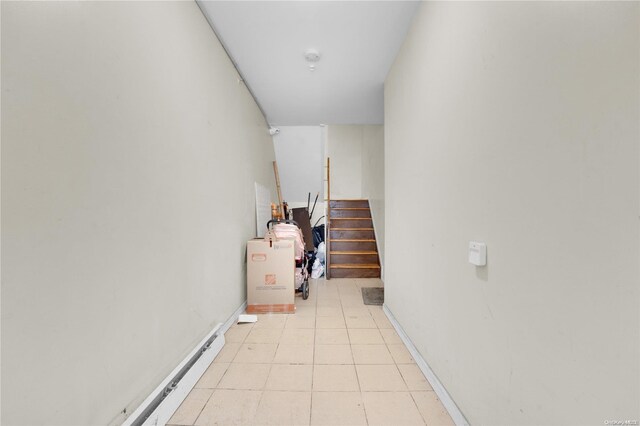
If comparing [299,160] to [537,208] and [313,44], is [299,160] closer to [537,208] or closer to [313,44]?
[313,44]

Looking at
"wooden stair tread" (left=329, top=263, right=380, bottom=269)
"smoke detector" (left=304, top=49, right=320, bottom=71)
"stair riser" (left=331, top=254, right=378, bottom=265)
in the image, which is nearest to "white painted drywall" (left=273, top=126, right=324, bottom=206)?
"stair riser" (left=331, top=254, right=378, bottom=265)

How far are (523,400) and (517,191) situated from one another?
2.44 feet

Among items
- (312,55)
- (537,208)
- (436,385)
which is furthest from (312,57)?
(436,385)

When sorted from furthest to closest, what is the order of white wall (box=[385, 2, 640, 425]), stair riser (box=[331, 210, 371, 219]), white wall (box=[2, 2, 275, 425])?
stair riser (box=[331, 210, 371, 219]) < white wall (box=[2, 2, 275, 425]) < white wall (box=[385, 2, 640, 425])

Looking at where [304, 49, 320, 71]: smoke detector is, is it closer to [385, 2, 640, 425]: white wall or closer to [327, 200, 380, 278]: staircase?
[385, 2, 640, 425]: white wall

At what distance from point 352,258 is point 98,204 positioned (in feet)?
13.6

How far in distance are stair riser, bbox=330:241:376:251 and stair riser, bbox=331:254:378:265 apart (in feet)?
0.47

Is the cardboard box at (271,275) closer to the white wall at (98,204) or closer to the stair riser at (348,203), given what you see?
the white wall at (98,204)

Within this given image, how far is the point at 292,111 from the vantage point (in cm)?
426

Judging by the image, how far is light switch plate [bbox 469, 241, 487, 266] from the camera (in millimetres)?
1187

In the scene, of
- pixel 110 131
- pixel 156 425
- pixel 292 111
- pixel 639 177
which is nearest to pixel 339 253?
pixel 292 111

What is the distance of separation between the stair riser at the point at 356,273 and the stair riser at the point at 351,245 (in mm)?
437

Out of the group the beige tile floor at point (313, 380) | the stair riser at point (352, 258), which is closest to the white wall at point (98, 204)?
the beige tile floor at point (313, 380)

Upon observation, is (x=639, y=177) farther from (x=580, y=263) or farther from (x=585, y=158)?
(x=580, y=263)
